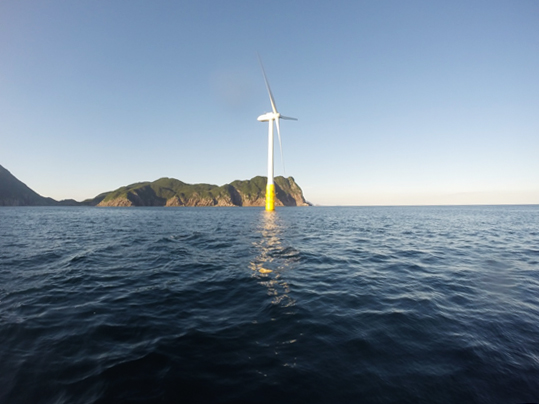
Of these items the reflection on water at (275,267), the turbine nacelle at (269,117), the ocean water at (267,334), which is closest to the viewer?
the ocean water at (267,334)

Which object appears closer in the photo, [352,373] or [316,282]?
[352,373]

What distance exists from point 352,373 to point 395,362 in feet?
4.65

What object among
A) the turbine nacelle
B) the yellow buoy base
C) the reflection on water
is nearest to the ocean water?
the reflection on water

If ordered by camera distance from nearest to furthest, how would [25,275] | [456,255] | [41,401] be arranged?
[41,401], [25,275], [456,255]

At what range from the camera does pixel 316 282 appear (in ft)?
42.0

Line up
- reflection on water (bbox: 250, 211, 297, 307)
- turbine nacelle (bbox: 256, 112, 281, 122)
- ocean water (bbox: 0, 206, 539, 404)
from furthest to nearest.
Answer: turbine nacelle (bbox: 256, 112, 281, 122) → reflection on water (bbox: 250, 211, 297, 307) → ocean water (bbox: 0, 206, 539, 404)

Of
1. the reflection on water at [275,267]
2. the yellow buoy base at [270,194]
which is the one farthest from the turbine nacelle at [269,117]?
the reflection on water at [275,267]

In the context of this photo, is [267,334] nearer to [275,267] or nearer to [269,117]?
[275,267]

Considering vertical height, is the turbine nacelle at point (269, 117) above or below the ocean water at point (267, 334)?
above

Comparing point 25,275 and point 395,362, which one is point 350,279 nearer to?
point 395,362

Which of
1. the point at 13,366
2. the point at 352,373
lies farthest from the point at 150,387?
the point at 352,373

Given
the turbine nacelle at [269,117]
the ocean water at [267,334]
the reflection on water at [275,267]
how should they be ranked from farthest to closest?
1. the turbine nacelle at [269,117]
2. the reflection on water at [275,267]
3. the ocean water at [267,334]

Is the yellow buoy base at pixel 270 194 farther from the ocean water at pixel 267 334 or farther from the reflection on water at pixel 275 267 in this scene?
the ocean water at pixel 267 334

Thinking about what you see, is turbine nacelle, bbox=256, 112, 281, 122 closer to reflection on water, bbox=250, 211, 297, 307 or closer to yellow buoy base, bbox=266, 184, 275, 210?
yellow buoy base, bbox=266, 184, 275, 210
